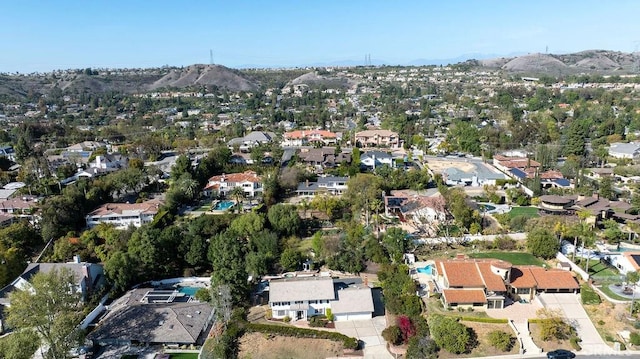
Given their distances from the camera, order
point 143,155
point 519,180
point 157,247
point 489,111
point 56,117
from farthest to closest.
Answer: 1. point 56,117
2. point 489,111
3. point 143,155
4. point 519,180
5. point 157,247

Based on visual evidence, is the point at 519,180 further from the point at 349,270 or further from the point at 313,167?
the point at 349,270

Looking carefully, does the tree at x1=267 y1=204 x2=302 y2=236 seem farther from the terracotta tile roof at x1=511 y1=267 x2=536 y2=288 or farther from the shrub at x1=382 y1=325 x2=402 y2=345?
the terracotta tile roof at x1=511 y1=267 x2=536 y2=288

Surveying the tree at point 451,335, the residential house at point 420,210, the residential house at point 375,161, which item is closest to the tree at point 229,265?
the tree at point 451,335

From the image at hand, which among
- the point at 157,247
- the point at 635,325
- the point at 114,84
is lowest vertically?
the point at 635,325

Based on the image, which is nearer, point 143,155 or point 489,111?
point 143,155

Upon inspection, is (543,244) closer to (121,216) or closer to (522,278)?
(522,278)

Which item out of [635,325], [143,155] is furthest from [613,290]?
[143,155]

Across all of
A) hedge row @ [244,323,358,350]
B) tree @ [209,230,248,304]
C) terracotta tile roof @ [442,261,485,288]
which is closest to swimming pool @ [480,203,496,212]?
terracotta tile roof @ [442,261,485,288]
